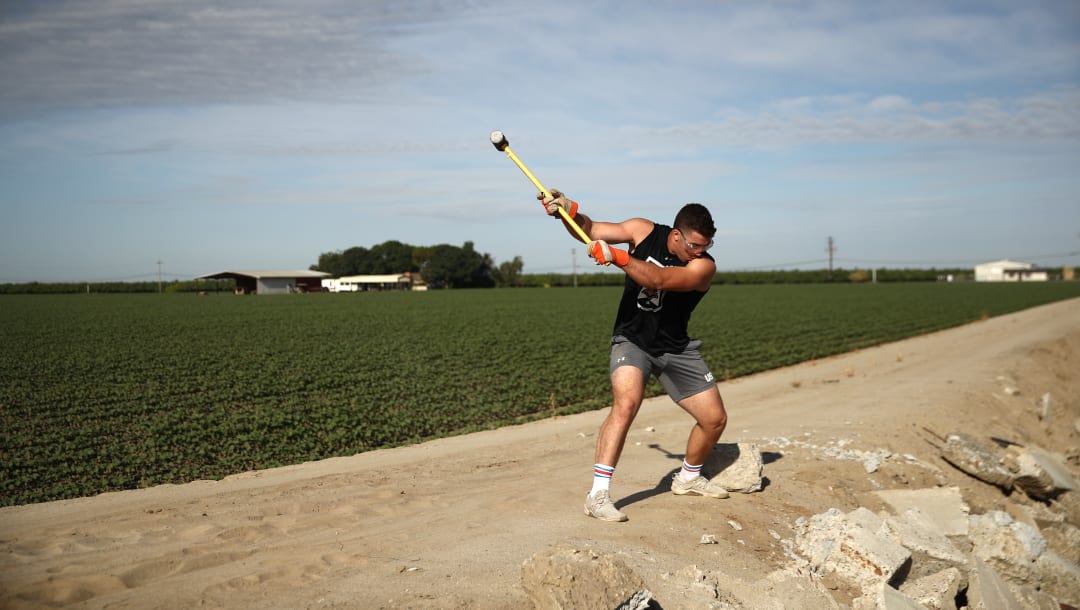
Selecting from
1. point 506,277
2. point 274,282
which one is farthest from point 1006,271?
point 274,282

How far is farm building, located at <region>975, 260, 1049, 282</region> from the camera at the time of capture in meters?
150

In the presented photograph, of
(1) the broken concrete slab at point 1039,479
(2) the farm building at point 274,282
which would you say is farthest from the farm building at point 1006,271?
(1) the broken concrete slab at point 1039,479

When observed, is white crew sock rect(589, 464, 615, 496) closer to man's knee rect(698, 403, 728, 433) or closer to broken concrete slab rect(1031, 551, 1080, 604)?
man's knee rect(698, 403, 728, 433)

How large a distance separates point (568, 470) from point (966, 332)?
2616 centimetres

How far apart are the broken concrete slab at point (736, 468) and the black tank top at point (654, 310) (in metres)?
1.69

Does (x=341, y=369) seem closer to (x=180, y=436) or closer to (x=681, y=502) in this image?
(x=180, y=436)

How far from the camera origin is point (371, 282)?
12506 cm

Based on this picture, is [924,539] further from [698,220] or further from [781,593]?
Answer: [698,220]

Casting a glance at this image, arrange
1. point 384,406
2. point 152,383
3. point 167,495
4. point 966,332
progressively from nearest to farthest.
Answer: point 167,495 < point 384,406 < point 152,383 < point 966,332

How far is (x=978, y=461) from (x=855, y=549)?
427 cm

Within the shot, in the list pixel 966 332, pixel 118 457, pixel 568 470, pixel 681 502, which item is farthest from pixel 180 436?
→ pixel 966 332

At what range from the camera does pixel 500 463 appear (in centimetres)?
844

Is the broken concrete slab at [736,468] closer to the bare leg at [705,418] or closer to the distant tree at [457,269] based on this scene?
the bare leg at [705,418]

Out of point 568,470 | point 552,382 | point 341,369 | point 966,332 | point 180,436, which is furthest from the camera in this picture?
point 966,332
